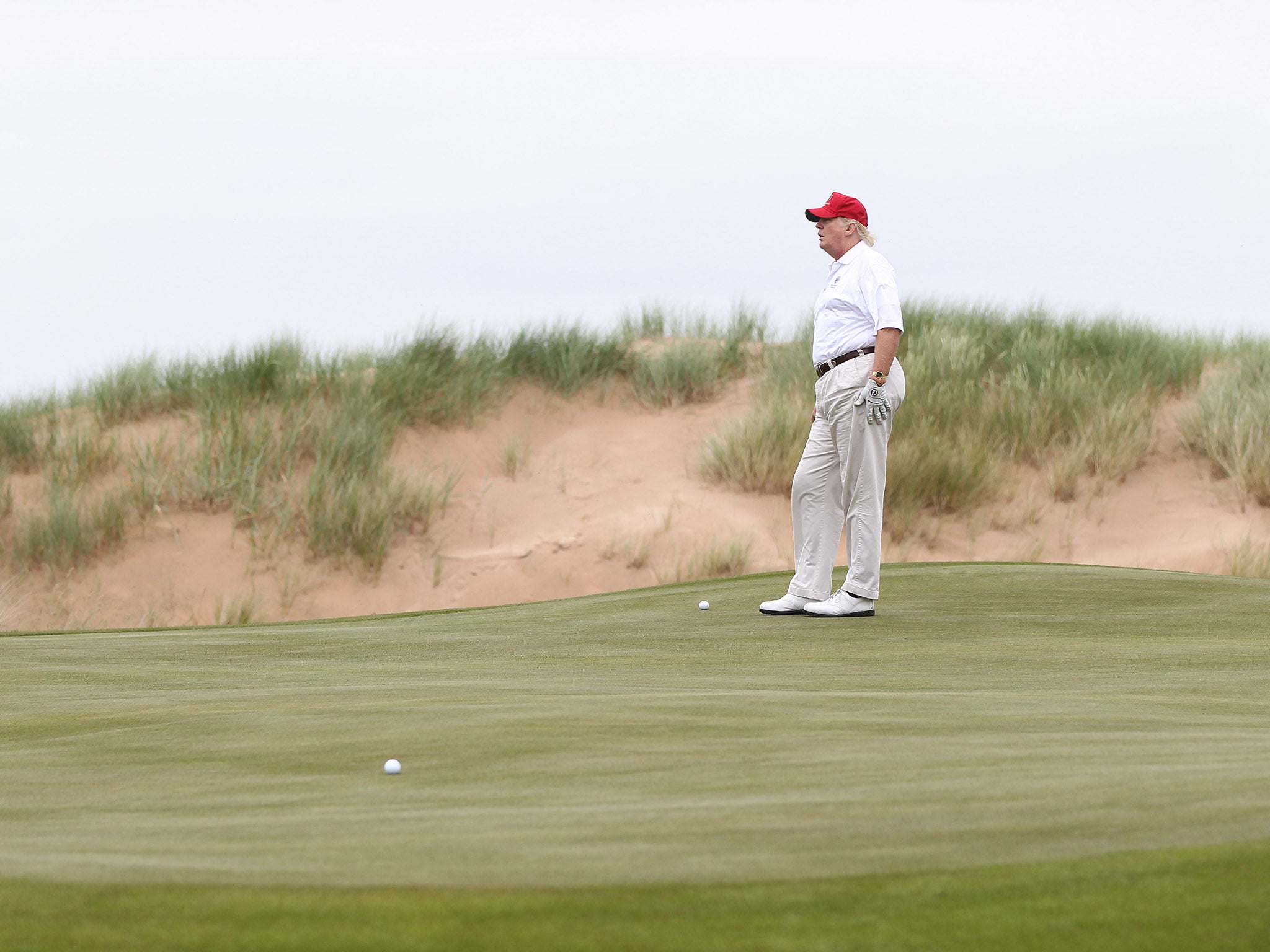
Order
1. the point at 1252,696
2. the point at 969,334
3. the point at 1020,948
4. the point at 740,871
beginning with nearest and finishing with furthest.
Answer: the point at 1020,948
the point at 740,871
the point at 1252,696
the point at 969,334

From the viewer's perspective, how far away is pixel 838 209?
26.3ft

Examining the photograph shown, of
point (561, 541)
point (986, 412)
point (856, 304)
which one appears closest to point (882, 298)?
point (856, 304)

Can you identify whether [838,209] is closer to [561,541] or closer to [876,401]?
[876,401]

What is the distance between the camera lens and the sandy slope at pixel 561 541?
1581 centimetres

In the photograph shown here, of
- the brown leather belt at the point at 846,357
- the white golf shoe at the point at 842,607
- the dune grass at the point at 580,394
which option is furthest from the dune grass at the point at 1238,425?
the brown leather belt at the point at 846,357

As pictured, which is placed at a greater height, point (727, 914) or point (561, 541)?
point (727, 914)

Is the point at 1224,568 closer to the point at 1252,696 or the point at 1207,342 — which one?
the point at 1207,342

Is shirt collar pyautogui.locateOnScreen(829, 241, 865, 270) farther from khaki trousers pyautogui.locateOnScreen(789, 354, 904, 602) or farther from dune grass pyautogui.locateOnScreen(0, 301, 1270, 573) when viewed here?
dune grass pyautogui.locateOnScreen(0, 301, 1270, 573)

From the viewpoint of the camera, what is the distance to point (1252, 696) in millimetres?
5461

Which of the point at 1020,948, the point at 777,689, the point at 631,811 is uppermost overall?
the point at 1020,948

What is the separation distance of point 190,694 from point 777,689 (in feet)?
7.41

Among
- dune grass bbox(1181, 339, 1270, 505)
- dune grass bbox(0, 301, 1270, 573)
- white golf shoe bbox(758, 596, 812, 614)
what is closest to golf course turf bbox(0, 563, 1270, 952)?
white golf shoe bbox(758, 596, 812, 614)

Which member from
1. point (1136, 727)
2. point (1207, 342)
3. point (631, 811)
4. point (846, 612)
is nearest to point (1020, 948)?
point (631, 811)

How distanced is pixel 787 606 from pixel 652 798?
507cm
